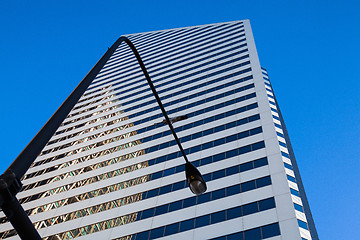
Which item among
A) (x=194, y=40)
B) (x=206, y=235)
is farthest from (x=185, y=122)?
(x=194, y=40)

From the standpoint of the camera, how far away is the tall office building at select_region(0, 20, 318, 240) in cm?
3369

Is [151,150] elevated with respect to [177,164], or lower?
elevated

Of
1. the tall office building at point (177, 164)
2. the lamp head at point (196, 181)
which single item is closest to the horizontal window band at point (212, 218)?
the tall office building at point (177, 164)

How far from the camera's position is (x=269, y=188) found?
34.5 metres

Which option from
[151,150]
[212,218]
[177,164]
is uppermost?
[151,150]

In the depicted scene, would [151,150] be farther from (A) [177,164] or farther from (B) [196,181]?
(B) [196,181]

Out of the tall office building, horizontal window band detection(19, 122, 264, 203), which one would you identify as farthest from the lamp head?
horizontal window band detection(19, 122, 264, 203)

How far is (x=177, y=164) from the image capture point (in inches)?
1718

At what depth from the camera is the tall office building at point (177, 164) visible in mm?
33688

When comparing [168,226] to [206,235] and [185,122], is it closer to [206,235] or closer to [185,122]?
[206,235]

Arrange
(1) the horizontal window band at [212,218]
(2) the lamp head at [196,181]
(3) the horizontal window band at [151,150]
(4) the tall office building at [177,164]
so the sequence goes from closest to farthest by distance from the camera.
Result: (2) the lamp head at [196,181] → (1) the horizontal window band at [212,218] → (4) the tall office building at [177,164] → (3) the horizontal window band at [151,150]

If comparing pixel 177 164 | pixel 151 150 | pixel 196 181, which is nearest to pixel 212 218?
pixel 177 164

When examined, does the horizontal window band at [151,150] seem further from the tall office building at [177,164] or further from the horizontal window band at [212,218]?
the horizontal window band at [212,218]

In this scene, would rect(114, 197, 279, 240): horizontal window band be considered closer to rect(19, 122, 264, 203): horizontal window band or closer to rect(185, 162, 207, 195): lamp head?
rect(19, 122, 264, 203): horizontal window band
